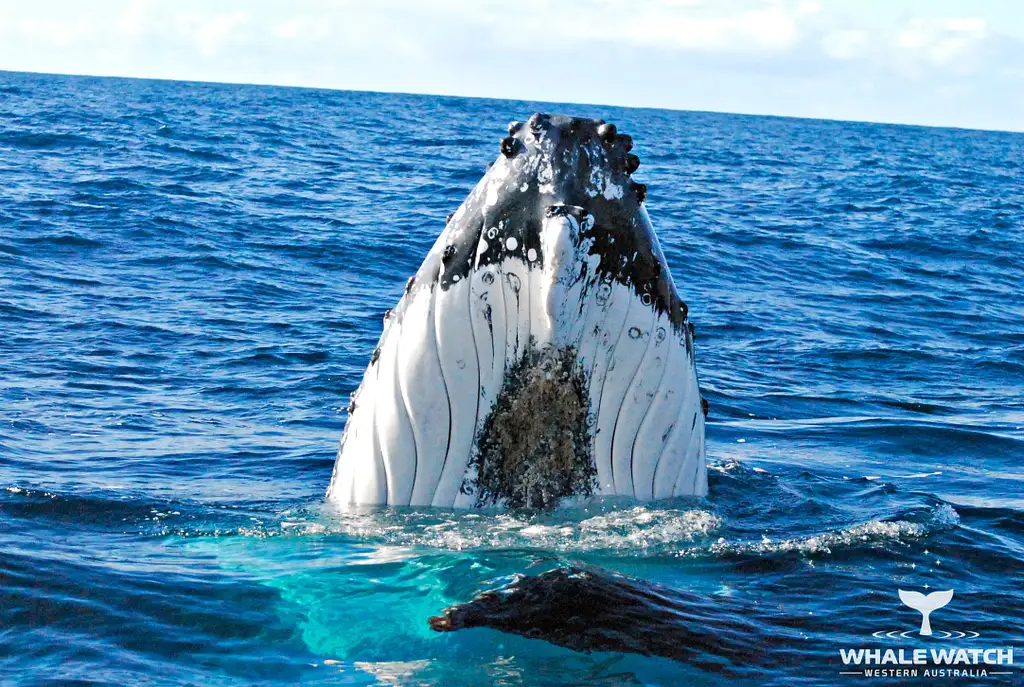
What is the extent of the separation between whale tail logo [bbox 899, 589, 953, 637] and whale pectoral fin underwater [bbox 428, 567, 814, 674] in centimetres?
86

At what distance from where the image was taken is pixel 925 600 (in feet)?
20.1

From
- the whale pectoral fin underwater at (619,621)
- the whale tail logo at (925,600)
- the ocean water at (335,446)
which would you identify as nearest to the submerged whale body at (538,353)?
the ocean water at (335,446)

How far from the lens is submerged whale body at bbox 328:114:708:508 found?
5.48 metres

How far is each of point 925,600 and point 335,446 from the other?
18.1 ft

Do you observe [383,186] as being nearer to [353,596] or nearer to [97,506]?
[97,506]

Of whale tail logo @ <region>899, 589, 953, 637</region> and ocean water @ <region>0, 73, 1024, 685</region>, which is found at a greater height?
ocean water @ <region>0, 73, 1024, 685</region>

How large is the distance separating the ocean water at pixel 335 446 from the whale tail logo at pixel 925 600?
82 millimetres

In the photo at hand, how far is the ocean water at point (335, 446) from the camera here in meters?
5.46

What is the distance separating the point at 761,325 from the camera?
17.5 m

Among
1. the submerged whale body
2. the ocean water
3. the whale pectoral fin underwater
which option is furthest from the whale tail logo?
the submerged whale body

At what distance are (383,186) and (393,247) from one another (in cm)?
981

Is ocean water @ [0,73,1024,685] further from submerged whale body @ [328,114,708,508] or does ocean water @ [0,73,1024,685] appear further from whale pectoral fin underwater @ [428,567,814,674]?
submerged whale body @ [328,114,708,508]

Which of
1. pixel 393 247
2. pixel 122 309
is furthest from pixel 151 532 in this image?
pixel 393 247

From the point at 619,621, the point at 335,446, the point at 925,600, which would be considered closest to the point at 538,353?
the point at 619,621
